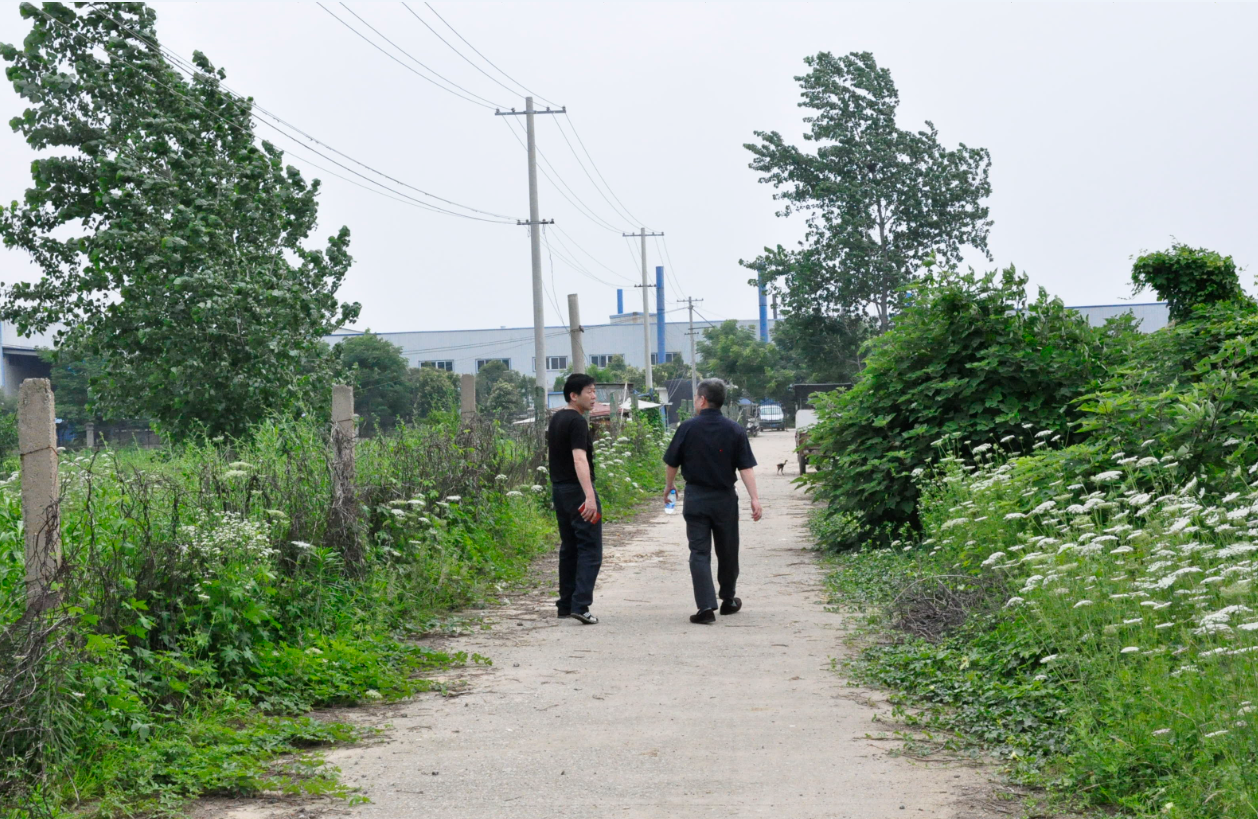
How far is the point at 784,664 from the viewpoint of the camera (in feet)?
24.8

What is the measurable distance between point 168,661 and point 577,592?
3.83 metres

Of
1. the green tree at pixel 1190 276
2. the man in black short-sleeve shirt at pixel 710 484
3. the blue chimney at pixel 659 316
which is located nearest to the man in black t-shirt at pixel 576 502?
the man in black short-sleeve shirt at pixel 710 484

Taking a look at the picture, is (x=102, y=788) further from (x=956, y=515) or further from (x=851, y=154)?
(x=851, y=154)

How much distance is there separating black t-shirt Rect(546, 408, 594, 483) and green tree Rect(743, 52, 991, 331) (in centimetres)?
3859

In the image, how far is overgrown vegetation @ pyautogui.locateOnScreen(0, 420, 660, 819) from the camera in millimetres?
4785

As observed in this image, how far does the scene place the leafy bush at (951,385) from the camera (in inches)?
483

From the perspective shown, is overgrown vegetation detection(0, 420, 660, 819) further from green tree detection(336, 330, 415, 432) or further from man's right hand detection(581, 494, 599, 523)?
green tree detection(336, 330, 415, 432)

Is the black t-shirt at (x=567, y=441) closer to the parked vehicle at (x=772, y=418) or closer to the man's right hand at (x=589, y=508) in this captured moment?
the man's right hand at (x=589, y=508)

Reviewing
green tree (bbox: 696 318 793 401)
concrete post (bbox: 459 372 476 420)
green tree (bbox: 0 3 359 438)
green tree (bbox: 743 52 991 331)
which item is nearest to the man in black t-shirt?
concrete post (bbox: 459 372 476 420)

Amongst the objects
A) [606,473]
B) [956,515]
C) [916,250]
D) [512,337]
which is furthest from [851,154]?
[512,337]

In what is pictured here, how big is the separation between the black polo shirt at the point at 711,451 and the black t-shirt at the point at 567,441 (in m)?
0.68

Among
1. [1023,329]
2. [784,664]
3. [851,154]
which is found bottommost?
[784,664]

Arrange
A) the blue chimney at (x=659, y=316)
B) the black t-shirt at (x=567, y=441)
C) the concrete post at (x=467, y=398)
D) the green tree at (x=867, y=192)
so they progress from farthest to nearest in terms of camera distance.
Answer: the blue chimney at (x=659, y=316) → the green tree at (x=867, y=192) → the concrete post at (x=467, y=398) → the black t-shirt at (x=567, y=441)

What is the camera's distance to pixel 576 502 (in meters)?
9.37
